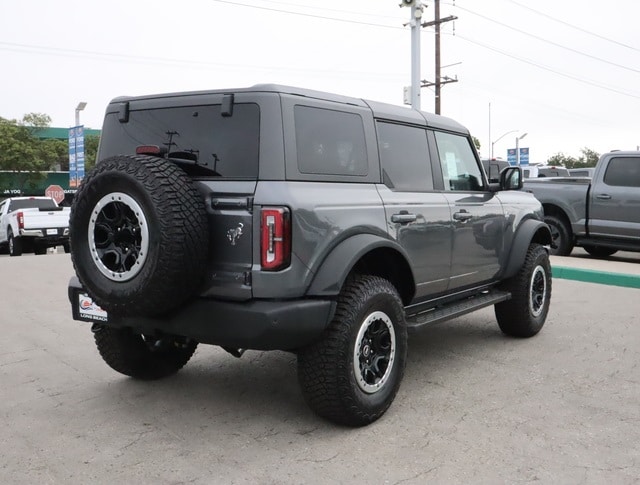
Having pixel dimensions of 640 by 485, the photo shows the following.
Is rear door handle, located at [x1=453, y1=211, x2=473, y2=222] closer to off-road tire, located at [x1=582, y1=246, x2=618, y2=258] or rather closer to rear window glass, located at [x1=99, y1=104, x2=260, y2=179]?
rear window glass, located at [x1=99, y1=104, x2=260, y2=179]

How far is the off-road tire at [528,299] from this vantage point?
571 cm

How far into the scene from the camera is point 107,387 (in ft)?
14.8

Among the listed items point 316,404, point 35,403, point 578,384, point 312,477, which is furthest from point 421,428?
point 35,403

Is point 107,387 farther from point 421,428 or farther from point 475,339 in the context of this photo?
point 475,339

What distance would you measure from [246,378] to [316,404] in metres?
1.25

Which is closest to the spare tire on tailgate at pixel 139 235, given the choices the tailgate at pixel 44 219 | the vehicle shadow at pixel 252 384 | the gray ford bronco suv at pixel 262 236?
the gray ford bronco suv at pixel 262 236

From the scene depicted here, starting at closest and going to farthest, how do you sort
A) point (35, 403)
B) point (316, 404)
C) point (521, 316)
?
point (316, 404)
point (35, 403)
point (521, 316)

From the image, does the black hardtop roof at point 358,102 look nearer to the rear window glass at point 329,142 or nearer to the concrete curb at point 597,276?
the rear window glass at point 329,142

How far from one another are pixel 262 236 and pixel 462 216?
210 centimetres

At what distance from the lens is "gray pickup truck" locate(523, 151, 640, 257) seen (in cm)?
1121

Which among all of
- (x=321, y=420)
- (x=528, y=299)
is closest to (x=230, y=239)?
(x=321, y=420)

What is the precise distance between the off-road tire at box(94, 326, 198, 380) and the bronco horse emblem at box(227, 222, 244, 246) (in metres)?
1.05

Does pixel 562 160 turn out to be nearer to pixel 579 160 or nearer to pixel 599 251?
pixel 579 160

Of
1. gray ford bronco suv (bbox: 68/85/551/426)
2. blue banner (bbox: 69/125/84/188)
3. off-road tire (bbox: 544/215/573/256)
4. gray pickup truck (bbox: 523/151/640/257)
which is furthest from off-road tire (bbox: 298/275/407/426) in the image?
blue banner (bbox: 69/125/84/188)
